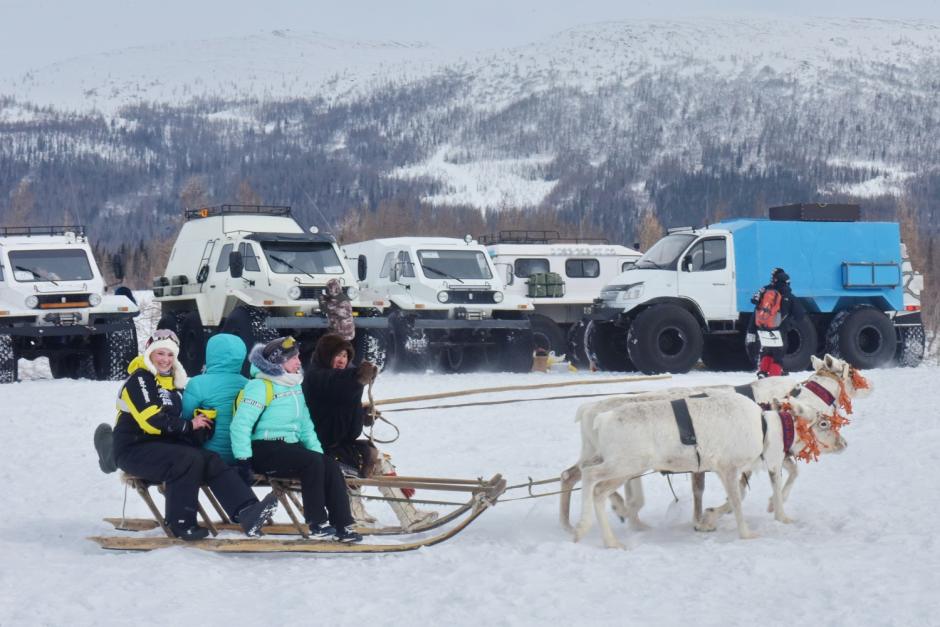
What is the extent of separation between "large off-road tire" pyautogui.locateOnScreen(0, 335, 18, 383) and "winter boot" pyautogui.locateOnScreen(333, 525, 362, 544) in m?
11.9

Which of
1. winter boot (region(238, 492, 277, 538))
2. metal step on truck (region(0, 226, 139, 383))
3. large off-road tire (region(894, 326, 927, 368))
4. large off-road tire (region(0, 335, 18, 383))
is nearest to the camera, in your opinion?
winter boot (region(238, 492, 277, 538))

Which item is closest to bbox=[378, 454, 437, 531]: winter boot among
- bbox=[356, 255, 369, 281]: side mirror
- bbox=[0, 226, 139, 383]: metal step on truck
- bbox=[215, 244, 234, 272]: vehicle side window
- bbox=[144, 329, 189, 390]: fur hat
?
bbox=[144, 329, 189, 390]: fur hat

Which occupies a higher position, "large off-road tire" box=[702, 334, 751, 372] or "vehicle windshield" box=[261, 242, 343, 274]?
"vehicle windshield" box=[261, 242, 343, 274]

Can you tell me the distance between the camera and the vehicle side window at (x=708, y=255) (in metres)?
19.1

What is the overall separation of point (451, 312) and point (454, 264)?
1.19 metres

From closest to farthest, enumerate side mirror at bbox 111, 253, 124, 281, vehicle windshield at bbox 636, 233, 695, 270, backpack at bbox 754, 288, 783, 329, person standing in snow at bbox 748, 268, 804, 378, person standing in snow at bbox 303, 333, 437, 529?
person standing in snow at bbox 303, 333, 437, 529, person standing in snow at bbox 748, 268, 804, 378, backpack at bbox 754, 288, 783, 329, vehicle windshield at bbox 636, 233, 695, 270, side mirror at bbox 111, 253, 124, 281

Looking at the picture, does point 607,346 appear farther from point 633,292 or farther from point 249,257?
point 249,257

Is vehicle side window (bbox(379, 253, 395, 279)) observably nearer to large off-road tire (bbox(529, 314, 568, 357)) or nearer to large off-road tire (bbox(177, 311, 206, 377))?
large off-road tire (bbox(177, 311, 206, 377))

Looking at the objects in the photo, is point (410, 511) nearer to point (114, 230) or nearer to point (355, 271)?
point (355, 271)

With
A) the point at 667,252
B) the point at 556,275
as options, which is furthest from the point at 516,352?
the point at 556,275

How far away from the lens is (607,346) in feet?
64.2

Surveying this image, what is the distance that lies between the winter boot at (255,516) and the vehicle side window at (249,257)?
11.9 meters

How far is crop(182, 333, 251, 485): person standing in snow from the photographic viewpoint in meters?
7.39

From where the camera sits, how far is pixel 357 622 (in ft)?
18.3
